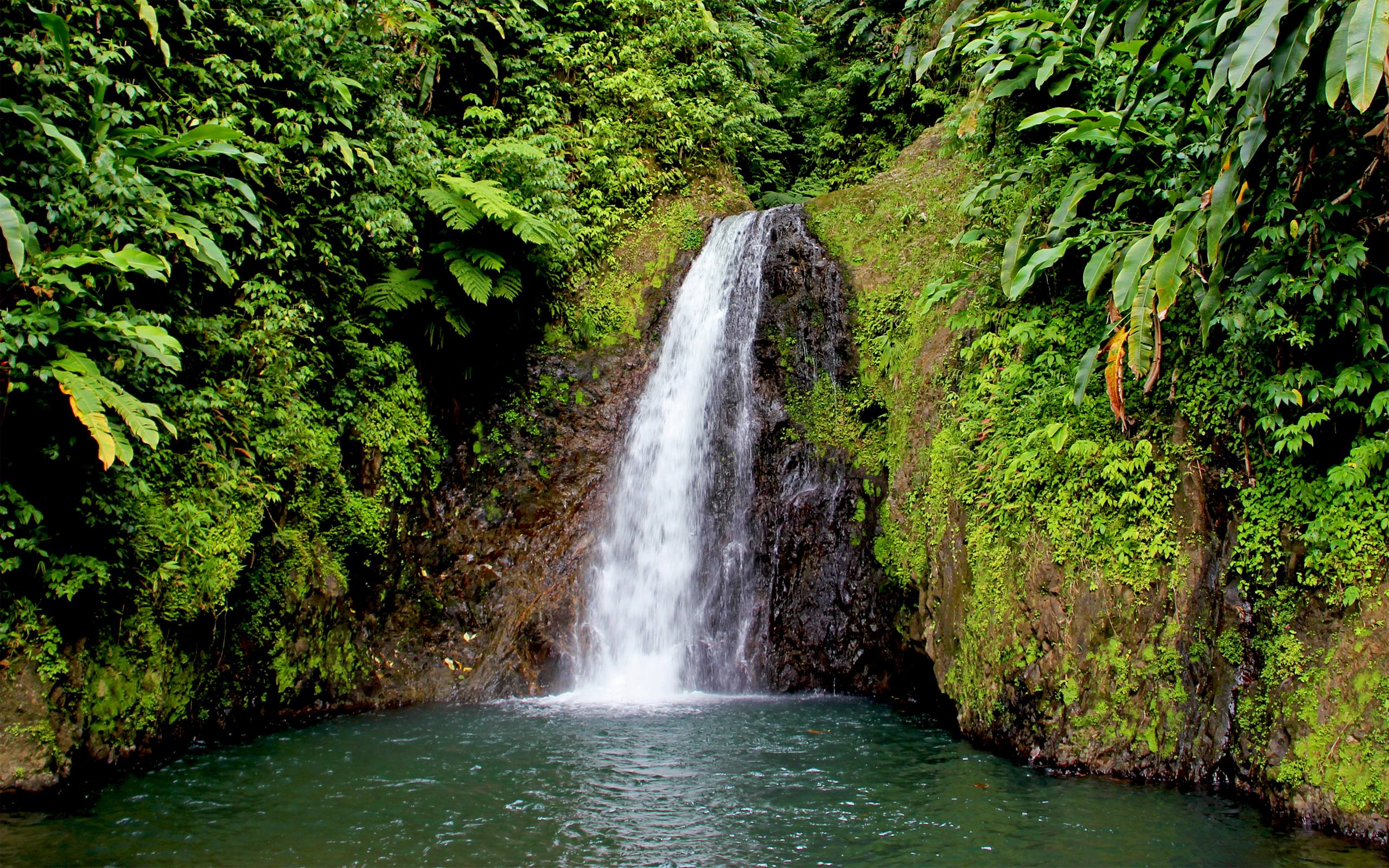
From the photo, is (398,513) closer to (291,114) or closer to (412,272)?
(412,272)

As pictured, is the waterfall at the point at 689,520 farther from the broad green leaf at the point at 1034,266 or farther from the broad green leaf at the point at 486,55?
the broad green leaf at the point at 486,55

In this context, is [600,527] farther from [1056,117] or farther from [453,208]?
[1056,117]

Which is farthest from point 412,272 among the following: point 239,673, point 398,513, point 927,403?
point 927,403

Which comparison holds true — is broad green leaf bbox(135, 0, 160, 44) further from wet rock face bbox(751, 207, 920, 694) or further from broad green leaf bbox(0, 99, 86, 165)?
wet rock face bbox(751, 207, 920, 694)

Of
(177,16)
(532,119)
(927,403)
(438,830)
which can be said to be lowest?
(438,830)

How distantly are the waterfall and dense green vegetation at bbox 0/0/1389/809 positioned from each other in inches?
43.8

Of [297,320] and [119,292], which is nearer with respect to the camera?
[119,292]

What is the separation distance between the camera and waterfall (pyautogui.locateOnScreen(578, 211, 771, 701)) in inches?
335

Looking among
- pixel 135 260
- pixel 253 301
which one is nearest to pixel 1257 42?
pixel 135 260

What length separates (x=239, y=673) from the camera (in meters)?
6.70

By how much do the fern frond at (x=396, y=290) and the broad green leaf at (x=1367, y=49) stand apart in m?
7.61

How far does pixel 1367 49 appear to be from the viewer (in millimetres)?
3764

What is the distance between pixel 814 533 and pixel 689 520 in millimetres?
1469

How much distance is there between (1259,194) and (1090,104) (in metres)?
2.07
